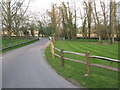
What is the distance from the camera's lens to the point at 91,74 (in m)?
7.05

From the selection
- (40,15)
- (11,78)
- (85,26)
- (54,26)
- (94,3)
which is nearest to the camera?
(11,78)

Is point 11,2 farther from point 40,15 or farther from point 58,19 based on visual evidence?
point 40,15

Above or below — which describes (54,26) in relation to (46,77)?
above

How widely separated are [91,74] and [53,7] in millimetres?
45383

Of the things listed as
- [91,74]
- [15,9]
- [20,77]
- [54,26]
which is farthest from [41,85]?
[54,26]

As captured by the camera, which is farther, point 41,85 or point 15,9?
point 15,9

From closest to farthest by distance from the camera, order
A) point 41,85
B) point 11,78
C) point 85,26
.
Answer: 1. point 41,85
2. point 11,78
3. point 85,26

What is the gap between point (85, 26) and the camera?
5709cm

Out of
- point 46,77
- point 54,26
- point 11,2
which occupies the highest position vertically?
point 11,2

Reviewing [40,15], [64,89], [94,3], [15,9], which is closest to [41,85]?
[64,89]

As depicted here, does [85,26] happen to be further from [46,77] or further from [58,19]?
[46,77]

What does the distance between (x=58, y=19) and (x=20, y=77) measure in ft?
148

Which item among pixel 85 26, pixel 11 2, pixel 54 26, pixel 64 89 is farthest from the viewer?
pixel 85 26

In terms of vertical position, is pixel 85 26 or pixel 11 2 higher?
pixel 11 2
